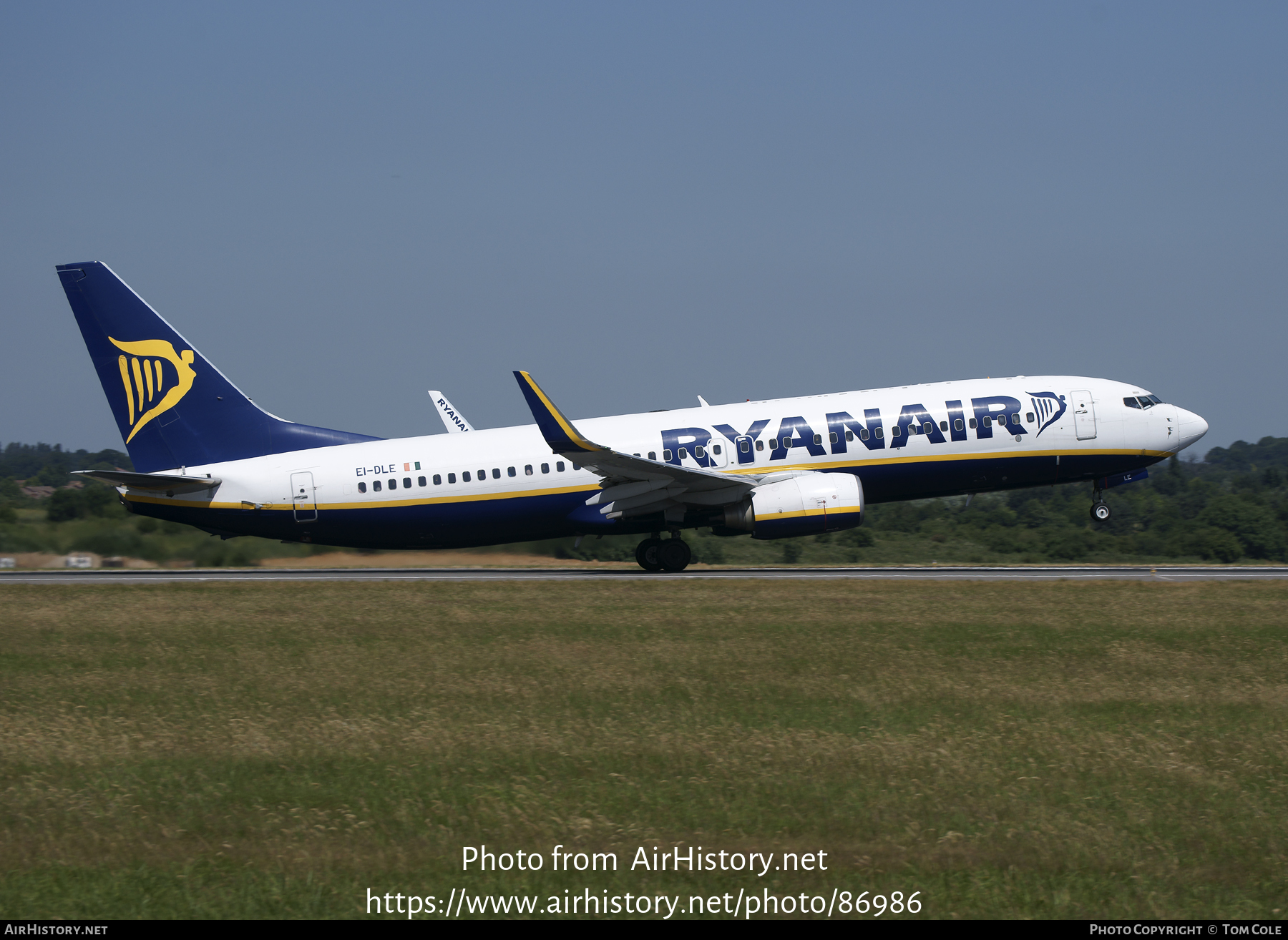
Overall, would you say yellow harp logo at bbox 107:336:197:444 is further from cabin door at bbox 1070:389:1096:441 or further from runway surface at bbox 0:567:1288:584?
cabin door at bbox 1070:389:1096:441

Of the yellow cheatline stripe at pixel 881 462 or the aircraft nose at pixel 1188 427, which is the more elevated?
the aircraft nose at pixel 1188 427

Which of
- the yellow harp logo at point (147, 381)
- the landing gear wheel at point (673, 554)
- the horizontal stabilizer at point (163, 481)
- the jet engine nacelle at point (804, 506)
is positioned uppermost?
the yellow harp logo at point (147, 381)

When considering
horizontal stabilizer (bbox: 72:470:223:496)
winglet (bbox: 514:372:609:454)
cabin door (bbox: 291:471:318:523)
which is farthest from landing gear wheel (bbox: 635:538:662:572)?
horizontal stabilizer (bbox: 72:470:223:496)

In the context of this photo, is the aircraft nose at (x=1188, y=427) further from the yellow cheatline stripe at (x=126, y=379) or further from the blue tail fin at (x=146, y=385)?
the yellow cheatline stripe at (x=126, y=379)

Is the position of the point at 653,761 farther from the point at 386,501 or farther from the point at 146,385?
the point at 146,385

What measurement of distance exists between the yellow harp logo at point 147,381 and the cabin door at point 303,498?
364 centimetres

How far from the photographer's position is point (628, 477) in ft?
83.4

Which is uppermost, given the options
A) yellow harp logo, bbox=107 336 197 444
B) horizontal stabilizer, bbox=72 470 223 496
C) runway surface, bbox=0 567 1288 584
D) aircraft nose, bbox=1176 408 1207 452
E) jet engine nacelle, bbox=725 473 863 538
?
yellow harp logo, bbox=107 336 197 444

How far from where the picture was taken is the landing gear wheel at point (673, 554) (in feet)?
89.2

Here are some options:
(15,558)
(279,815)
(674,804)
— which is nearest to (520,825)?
(674,804)

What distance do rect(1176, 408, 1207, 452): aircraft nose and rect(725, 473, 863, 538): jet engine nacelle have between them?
908 centimetres

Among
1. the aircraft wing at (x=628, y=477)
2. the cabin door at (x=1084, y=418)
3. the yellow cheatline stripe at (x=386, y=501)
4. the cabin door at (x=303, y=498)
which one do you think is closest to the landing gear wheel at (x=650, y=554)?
the aircraft wing at (x=628, y=477)

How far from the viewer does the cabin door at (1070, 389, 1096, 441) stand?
88.6 ft
